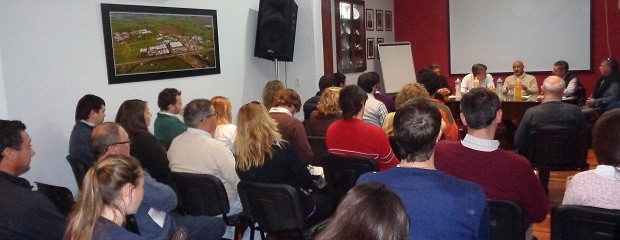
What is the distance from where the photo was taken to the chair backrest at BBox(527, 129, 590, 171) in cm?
447

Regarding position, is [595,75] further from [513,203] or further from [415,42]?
[513,203]

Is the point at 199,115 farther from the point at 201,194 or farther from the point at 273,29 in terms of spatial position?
the point at 273,29

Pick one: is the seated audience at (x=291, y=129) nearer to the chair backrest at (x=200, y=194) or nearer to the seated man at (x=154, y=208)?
the chair backrest at (x=200, y=194)

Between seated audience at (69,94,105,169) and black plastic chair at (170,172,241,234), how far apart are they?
91 cm

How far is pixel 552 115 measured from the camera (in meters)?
4.58

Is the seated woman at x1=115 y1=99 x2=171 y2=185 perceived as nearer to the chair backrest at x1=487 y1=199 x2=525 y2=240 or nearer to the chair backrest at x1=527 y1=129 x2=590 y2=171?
the chair backrest at x1=487 y1=199 x2=525 y2=240

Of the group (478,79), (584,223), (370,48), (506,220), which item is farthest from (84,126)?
(370,48)

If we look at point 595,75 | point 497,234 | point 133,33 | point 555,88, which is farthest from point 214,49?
point 595,75

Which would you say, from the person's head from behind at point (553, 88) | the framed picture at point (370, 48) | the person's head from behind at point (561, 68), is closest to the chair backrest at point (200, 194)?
the person's head from behind at point (553, 88)

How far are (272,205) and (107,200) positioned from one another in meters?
1.18

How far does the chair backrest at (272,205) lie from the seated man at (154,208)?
0.77 feet

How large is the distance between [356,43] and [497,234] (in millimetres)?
6686

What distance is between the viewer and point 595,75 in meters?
8.49

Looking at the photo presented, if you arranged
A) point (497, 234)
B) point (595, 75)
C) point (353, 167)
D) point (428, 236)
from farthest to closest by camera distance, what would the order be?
point (595, 75), point (353, 167), point (497, 234), point (428, 236)
